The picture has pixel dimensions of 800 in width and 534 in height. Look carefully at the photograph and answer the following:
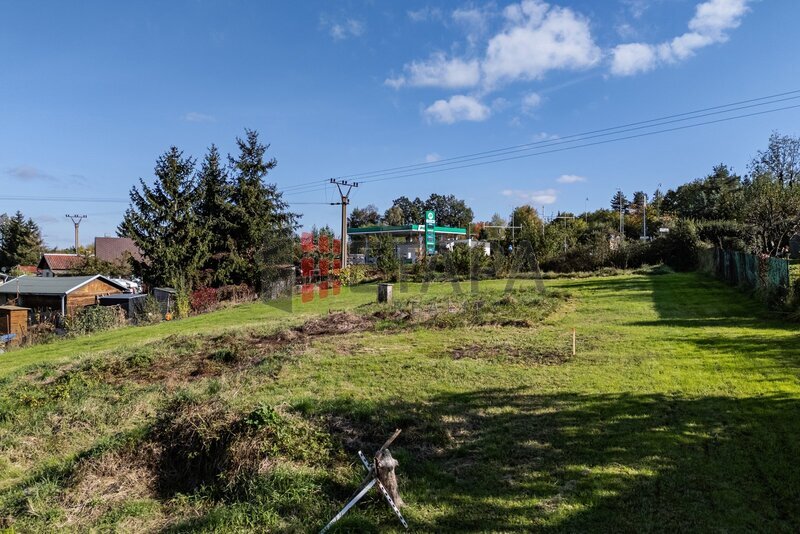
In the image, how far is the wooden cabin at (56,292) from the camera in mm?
24312

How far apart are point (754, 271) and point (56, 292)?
30757mm

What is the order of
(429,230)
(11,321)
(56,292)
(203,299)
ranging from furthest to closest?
1. (429,230)
2. (56,292)
3. (203,299)
4. (11,321)

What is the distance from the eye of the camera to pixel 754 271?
14.2 m

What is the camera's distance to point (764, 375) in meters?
6.22

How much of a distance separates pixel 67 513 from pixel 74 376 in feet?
15.8

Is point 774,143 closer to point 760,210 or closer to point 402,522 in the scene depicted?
point 760,210

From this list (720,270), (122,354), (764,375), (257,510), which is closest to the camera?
(257,510)

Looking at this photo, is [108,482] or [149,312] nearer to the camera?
[108,482]

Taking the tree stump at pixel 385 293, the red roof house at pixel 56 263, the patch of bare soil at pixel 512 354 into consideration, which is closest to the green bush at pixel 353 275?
the tree stump at pixel 385 293

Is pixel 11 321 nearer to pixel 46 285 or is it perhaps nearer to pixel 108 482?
pixel 46 285

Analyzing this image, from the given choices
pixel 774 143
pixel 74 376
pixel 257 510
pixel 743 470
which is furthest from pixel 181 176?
pixel 774 143

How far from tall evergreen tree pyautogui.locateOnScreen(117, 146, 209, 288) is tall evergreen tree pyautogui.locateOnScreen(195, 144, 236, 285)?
2.03ft

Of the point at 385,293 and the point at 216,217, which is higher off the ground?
the point at 216,217

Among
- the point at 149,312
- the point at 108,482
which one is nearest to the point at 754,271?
the point at 108,482
